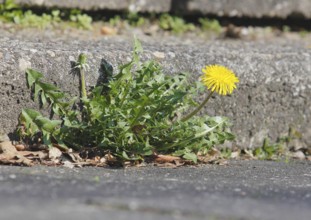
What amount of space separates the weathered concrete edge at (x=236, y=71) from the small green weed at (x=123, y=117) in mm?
59

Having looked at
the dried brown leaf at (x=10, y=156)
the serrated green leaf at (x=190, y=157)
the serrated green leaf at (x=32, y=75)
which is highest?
the serrated green leaf at (x=32, y=75)

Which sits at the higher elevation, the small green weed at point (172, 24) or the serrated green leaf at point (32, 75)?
the small green weed at point (172, 24)

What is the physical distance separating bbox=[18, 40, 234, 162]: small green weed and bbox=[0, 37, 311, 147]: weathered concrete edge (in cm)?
6

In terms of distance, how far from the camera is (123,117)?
3062mm

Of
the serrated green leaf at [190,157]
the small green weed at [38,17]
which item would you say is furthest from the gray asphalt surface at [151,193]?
the small green weed at [38,17]

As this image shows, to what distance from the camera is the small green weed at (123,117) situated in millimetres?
3088

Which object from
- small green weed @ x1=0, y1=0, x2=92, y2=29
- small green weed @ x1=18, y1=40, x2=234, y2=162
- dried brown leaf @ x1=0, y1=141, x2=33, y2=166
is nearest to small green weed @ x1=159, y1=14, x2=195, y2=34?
small green weed @ x1=0, y1=0, x2=92, y2=29

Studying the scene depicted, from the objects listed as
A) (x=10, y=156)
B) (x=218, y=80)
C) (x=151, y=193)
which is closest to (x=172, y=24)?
(x=218, y=80)

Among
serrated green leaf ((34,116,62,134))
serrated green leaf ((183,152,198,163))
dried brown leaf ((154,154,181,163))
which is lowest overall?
dried brown leaf ((154,154,181,163))

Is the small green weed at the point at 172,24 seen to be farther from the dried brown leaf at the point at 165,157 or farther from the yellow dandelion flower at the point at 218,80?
the dried brown leaf at the point at 165,157

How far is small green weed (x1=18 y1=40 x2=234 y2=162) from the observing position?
3.09 meters

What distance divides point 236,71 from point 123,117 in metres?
0.80

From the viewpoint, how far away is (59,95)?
3.14m

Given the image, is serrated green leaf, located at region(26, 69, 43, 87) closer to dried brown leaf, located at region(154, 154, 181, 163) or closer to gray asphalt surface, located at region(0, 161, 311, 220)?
gray asphalt surface, located at region(0, 161, 311, 220)
